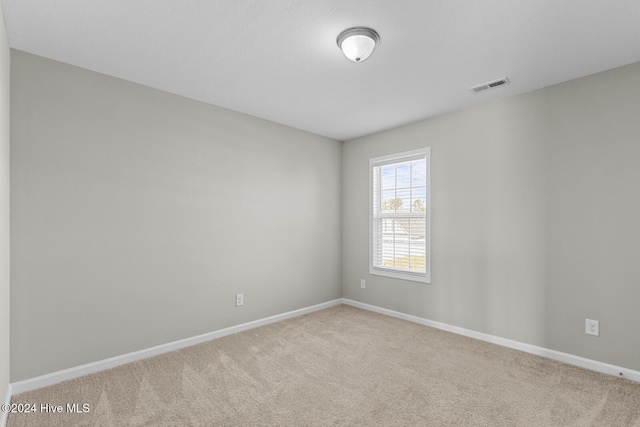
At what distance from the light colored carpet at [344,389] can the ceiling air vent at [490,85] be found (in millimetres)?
2422

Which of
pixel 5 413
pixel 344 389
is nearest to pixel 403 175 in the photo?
pixel 344 389

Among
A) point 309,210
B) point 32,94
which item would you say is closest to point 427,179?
point 309,210

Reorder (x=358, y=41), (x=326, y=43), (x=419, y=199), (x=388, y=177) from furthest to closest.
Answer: (x=388, y=177), (x=419, y=199), (x=326, y=43), (x=358, y=41)

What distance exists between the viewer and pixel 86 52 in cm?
237

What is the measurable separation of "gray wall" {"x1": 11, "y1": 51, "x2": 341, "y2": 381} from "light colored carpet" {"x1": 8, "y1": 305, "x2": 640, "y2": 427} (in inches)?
15.5

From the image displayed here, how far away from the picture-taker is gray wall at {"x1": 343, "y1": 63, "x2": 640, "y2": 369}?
256 centimetres

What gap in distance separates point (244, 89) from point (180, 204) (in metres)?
1.25

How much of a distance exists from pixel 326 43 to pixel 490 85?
1.60 metres

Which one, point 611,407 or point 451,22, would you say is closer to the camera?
point 451,22

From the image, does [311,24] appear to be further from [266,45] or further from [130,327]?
[130,327]

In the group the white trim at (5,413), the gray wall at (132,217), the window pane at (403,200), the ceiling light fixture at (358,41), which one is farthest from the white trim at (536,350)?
the white trim at (5,413)

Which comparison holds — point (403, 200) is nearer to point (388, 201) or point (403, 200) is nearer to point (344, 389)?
point (388, 201)

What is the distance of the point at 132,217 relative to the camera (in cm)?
284

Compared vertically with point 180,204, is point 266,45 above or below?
above
